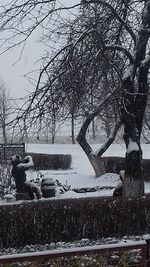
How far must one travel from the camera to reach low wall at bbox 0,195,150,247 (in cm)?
894

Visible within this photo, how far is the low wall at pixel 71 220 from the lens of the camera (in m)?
8.94

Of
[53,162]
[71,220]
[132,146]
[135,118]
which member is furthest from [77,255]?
[53,162]

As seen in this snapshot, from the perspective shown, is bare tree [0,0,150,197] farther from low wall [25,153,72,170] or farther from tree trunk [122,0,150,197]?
low wall [25,153,72,170]

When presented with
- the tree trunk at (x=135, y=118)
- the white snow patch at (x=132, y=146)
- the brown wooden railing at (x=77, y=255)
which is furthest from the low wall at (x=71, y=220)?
the brown wooden railing at (x=77, y=255)

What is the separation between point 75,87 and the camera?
375 inches

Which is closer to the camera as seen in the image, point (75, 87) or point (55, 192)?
point (75, 87)

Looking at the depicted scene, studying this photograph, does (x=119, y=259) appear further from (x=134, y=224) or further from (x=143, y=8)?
(x=143, y=8)

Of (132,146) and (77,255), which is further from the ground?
(132,146)

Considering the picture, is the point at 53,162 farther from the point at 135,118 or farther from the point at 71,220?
the point at 71,220

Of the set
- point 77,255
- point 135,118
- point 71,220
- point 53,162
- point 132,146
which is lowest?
point 71,220

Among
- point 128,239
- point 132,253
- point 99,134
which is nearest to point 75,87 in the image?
point 128,239

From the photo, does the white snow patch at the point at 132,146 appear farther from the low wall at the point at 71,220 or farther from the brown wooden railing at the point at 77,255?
the brown wooden railing at the point at 77,255

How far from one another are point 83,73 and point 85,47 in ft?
2.45

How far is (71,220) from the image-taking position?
30.2ft
